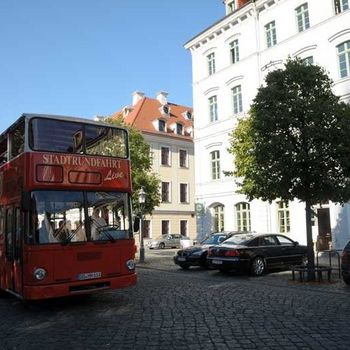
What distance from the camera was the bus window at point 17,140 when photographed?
10289mm

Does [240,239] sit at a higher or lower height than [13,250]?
lower

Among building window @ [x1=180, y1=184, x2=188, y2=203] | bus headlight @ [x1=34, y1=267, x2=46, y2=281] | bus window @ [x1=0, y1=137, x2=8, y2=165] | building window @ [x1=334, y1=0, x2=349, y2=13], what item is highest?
building window @ [x1=334, y1=0, x2=349, y2=13]

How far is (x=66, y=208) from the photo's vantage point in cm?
1001

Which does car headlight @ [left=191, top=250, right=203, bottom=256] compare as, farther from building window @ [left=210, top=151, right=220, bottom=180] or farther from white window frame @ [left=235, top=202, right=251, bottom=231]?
building window @ [left=210, top=151, right=220, bottom=180]

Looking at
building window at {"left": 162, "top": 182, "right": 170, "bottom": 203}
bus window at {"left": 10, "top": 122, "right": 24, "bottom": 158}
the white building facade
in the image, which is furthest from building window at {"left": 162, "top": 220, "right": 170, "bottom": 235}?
bus window at {"left": 10, "top": 122, "right": 24, "bottom": 158}

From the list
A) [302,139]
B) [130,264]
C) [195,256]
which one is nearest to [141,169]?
[195,256]

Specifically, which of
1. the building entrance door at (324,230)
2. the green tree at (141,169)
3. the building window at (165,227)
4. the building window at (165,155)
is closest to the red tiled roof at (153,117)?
the building window at (165,155)

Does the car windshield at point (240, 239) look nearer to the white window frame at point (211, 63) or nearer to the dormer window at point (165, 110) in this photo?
the white window frame at point (211, 63)

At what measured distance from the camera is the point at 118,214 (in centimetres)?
1078

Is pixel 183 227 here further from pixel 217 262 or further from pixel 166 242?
pixel 217 262

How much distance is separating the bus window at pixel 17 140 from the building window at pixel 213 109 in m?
23.7

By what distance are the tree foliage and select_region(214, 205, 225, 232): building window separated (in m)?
16.7

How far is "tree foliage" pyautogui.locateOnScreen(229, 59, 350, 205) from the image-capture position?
1481 cm

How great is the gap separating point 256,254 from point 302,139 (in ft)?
14.6
